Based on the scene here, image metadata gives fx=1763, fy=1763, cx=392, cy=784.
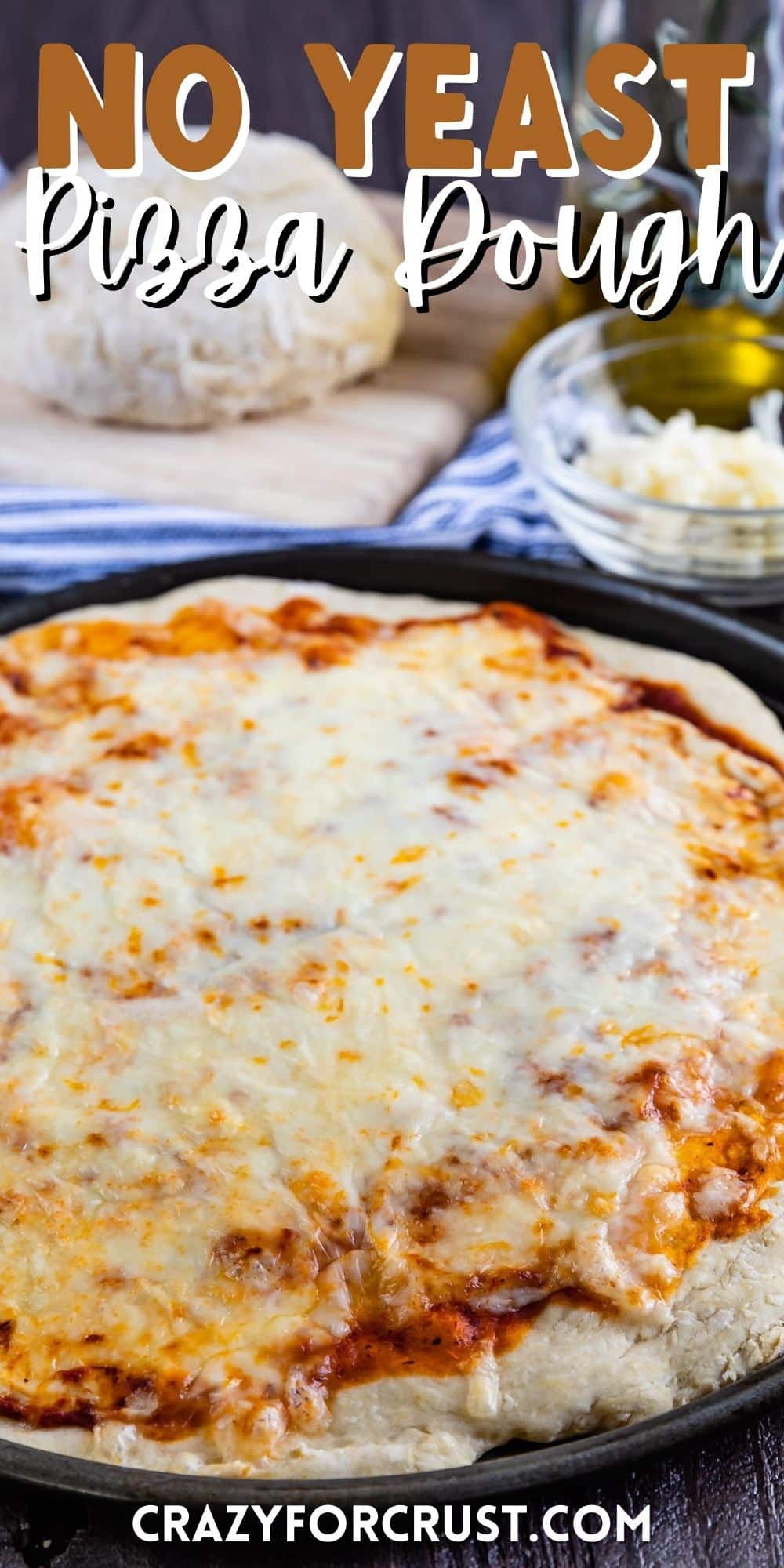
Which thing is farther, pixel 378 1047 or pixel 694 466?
pixel 694 466

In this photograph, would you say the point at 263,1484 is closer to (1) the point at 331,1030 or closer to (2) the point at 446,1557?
(2) the point at 446,1557

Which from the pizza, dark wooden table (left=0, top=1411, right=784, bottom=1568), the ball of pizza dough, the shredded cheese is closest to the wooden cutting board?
the ball of pizza dough

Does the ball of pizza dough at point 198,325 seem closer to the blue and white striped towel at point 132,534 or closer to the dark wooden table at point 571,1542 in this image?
the blue and white striped towel at point 132,534

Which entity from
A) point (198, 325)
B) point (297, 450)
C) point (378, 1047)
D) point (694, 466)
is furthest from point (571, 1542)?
point (198, 325)

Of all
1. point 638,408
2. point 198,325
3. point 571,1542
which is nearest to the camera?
point 571,1542

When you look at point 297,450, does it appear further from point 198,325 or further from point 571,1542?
point 571,1542

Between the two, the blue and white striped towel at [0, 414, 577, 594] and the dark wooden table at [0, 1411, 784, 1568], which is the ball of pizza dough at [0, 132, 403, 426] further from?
the dark wooden table at [0, 1411, 784, 1568]

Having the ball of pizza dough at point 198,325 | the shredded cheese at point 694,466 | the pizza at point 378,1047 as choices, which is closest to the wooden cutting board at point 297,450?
the ball of pizza dough at point 198,325
